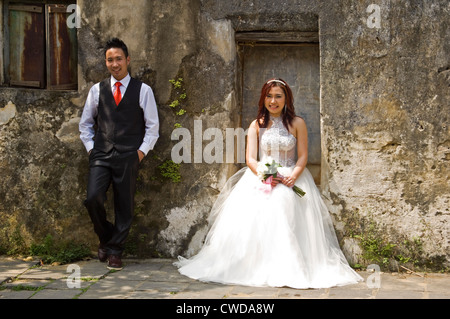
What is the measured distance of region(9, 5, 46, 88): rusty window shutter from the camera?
20.7 feet

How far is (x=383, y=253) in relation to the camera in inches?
220

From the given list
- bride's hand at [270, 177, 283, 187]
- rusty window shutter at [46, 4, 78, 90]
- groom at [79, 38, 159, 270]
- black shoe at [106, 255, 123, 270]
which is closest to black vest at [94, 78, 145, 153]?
groom at [79, 38, 159, 270]

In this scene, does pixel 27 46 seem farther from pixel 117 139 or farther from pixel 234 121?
pixel 234 121

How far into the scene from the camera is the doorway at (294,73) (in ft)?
19.9

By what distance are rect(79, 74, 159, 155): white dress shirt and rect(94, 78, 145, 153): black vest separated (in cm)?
5

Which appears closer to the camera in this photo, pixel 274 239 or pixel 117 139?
pixel 274 239

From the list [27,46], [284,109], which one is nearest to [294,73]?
[284,109]

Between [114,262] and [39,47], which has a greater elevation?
[39,47]

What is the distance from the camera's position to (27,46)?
6.34 meters

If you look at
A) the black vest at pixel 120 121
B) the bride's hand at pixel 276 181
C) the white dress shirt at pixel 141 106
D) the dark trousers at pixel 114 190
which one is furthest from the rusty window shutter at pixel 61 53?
the bride's hand at pixel 276 181

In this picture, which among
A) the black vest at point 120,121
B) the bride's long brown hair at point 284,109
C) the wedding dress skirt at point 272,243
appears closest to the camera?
the wedding dress skirt at point 272,243

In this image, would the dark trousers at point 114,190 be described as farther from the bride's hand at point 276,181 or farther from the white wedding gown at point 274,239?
the bride's hand at point 276,181

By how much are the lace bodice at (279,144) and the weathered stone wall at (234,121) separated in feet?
1.11

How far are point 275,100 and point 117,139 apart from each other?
1.56 meters
